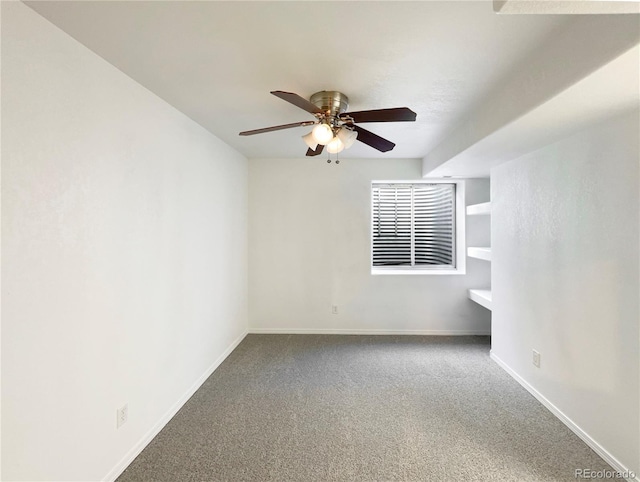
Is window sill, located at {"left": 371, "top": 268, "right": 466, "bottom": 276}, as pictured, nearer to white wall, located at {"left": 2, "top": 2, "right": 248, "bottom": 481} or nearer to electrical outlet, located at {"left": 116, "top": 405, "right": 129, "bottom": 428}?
white wall, located at {"left": 2, "top": 2, "right": 248, "bottom": 481}

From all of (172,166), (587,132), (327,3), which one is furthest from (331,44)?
(587,132)

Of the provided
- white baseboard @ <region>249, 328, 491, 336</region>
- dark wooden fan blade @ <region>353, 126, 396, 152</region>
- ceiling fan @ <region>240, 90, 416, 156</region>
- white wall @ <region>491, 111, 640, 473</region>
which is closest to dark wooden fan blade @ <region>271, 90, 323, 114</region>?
ceiling fan @ <region>240, 90, 416, 156</region>

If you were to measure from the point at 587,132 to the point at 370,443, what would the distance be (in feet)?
8.36

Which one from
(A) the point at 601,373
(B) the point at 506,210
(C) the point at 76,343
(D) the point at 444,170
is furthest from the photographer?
(D) the point at 444,170

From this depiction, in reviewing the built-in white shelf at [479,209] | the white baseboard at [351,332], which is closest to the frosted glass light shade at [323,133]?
the built-in white shelf at [479,209]

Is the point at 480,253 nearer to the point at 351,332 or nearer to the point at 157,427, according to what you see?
the point at 351,332

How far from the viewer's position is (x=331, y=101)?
2.28 meters

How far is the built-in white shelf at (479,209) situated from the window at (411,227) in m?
0.55

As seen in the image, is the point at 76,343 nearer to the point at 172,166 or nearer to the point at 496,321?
the point at 172,166

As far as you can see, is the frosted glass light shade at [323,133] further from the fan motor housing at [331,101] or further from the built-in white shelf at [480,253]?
the built-in white shelf at [480,253]

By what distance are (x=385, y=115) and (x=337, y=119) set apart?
351mm

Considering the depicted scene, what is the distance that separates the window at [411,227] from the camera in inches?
195

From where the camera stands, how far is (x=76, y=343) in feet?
5.54

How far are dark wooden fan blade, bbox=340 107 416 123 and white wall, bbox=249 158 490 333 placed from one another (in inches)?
98.3
